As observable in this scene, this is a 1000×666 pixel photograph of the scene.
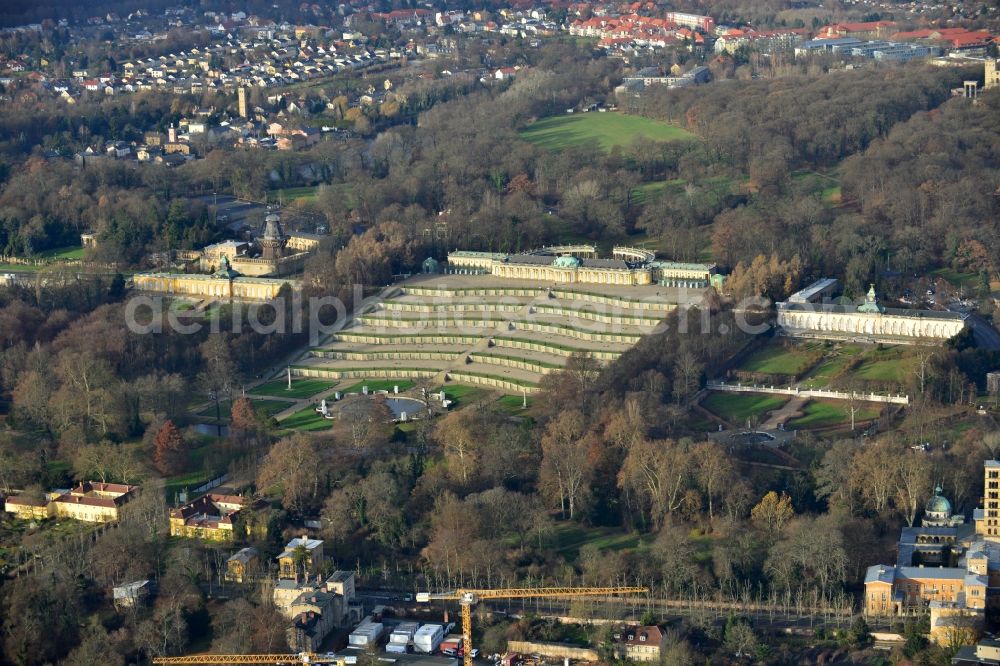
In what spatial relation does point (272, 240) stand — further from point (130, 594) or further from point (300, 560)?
point (130, 594)

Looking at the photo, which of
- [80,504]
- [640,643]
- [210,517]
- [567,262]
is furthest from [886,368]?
[80,504]

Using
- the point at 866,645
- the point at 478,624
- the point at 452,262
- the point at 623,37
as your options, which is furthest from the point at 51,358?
the point at 623,37

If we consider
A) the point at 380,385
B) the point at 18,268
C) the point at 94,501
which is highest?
the point at 94,501

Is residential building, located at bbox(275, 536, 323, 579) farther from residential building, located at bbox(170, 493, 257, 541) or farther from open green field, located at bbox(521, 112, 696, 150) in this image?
open green field, located at bbox(521, 112, 696, 150)

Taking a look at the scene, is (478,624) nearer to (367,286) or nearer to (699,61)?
(367,286)

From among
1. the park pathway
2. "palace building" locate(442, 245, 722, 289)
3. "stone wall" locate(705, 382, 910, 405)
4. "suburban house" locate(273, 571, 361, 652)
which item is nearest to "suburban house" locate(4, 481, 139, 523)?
"suburban house" locate(273, 571, 361, 652)

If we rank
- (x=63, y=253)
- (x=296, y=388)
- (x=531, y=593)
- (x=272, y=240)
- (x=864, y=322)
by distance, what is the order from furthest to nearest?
(x=63, y=253) → (x=272, y=240) → (x=864, y=322) → (x=296, y=388) → (x=531, y=593)

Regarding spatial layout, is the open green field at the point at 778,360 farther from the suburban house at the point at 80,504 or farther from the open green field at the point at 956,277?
the suburban house at the point at 80,504
